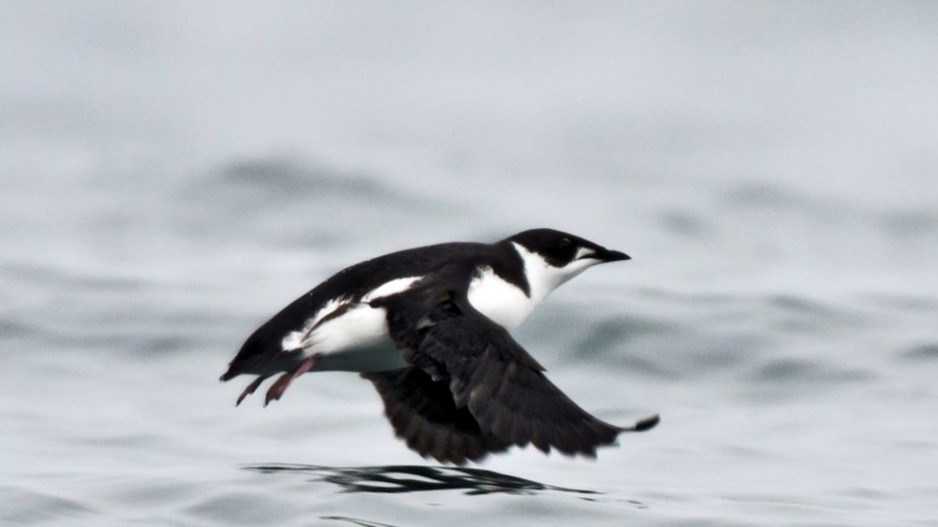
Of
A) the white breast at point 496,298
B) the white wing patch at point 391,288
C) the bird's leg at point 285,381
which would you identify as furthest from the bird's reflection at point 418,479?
the white wing patch at point 391,288

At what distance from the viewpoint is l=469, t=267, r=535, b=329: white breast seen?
881cm

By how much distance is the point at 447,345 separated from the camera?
780cm

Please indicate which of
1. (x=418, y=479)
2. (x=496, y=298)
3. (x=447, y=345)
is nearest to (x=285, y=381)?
(x=418, y=479)

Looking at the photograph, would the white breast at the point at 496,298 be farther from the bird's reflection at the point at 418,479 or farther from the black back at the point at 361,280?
the bird's reflection at the point at 418,479

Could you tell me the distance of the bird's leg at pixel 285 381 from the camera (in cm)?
829

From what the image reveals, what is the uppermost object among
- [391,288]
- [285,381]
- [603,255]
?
[603,255]

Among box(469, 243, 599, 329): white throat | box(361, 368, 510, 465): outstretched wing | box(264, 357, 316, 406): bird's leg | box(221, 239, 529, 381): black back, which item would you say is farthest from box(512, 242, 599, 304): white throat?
box(264, 357, 316, 406): bird's leg

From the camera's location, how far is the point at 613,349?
1451cm

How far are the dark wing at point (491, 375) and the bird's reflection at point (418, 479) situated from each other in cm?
62

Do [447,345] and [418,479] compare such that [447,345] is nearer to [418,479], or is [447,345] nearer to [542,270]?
[418,479]

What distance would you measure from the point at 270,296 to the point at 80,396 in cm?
427

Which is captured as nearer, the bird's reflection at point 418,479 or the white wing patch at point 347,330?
the bird's reflection at point 418,479

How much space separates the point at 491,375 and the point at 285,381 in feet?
3.76

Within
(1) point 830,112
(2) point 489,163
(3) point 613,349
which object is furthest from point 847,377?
(1) point 830,112
